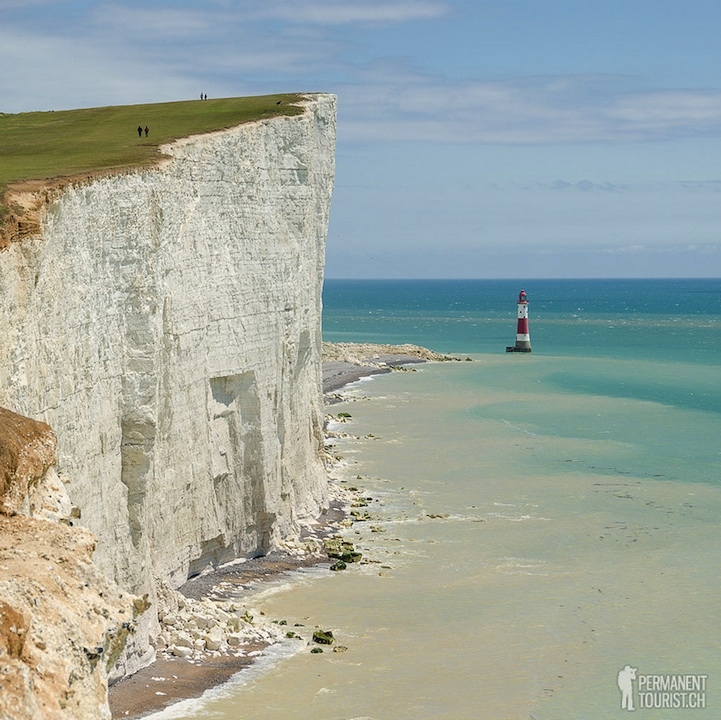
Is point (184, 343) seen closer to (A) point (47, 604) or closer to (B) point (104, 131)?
(B) point (104, 131)

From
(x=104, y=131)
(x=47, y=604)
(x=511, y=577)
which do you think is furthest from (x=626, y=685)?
(x=104, y=131)

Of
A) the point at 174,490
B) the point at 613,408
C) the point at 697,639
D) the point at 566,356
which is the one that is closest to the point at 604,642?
the point at 697,639

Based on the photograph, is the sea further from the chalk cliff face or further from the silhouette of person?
the chalk cliff face

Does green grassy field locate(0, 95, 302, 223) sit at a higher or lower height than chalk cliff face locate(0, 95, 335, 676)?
higher

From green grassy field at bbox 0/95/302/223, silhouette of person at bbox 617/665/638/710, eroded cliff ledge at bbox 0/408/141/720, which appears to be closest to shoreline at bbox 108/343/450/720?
silhouette of person at bbox 617/665/638/710

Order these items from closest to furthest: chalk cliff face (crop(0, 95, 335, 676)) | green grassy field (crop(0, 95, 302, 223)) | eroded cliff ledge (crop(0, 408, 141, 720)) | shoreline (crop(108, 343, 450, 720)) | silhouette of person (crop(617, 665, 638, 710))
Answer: eroded cliff ledge (crop(0, 408, 141, 720))
chalk cliff face (crop(0, 95, 335, 676))
shoreline (crop(108, 343, 450, 720))
silhouette of person (crop(617, 665, 638, 710))
green grassy field (crop(0, 95, 302, 223))

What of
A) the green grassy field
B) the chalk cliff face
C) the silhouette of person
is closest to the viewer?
the chalk cliff face
